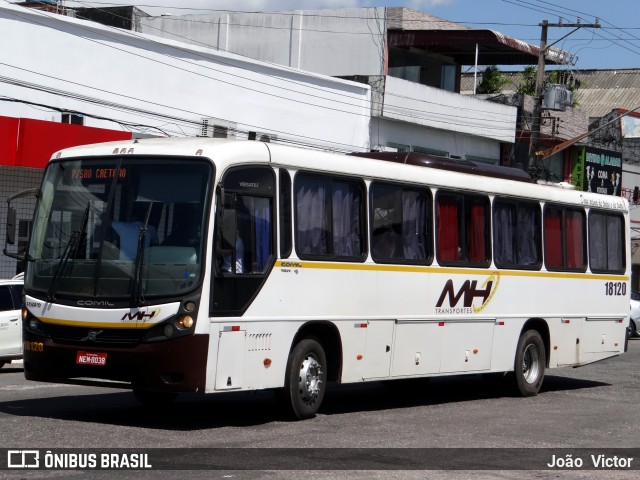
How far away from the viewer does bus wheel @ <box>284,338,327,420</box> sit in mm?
13039

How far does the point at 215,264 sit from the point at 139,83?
20.2 metres

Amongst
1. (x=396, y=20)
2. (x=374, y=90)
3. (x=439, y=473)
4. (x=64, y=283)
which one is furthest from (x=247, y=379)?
(x=396, y=20)

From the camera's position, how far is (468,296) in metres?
16.3

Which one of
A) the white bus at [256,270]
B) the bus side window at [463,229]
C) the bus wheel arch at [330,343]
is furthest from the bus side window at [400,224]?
the bus wheel arch at [330,343]

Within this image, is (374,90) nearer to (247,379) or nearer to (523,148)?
(523,148)

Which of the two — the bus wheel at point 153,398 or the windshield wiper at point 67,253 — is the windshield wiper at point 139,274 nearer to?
the windshield wiper at point 67,253

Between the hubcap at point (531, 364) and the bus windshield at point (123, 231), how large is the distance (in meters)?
7.46

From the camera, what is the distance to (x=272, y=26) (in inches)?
1684

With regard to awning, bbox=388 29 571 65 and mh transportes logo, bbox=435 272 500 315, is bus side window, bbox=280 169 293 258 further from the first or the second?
awning, bbox=388 29 571 65

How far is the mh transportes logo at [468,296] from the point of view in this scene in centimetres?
1582

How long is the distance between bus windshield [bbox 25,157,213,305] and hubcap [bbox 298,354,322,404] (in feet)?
6.59

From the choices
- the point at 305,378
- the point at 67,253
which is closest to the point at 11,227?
the point at 67,253

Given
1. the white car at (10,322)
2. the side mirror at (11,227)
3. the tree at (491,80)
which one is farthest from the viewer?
the tree at (491,80)

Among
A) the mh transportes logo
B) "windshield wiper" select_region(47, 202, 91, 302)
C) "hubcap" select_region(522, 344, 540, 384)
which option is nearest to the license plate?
"windshield wiper" select_region(47, 202, 91, 302)
